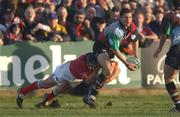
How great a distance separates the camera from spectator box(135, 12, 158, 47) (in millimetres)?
20755

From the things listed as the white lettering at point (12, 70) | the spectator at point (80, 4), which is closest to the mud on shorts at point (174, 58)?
the white lettering at point (12, 70)

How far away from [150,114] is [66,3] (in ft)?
25.1

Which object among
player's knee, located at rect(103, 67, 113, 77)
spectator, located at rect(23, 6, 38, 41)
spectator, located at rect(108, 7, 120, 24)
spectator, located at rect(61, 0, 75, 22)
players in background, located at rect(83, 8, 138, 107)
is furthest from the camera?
spectator, located at rect(108, 7, 120, 24)

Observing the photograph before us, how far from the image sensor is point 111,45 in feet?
51.2

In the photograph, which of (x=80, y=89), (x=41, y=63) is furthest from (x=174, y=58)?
(x=41, y=63)

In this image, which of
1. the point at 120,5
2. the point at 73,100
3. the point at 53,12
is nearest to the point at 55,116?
the point at 73,100

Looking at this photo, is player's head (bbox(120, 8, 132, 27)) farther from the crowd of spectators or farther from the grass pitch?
the crowd of spectators

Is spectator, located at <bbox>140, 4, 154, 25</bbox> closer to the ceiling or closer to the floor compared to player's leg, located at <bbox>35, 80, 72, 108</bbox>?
closer to the ceiling

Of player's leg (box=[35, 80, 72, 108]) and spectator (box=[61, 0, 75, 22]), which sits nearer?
player's leg (box=[35, 80, 72, 108])

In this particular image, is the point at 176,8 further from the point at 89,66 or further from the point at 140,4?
the point at 140,4

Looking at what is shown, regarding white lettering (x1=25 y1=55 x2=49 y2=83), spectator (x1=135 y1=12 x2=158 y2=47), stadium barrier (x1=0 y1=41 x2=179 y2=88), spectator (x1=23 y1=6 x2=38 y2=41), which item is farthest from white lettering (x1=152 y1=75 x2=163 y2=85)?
spectator (x1=23 y1=6 x2=38 y2=41)

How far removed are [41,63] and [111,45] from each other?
4.47 m

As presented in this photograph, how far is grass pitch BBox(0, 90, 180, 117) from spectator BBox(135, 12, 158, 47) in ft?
4.15

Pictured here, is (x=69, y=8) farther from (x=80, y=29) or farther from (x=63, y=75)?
(x=63, y=75)
